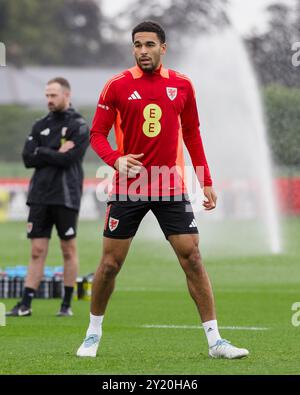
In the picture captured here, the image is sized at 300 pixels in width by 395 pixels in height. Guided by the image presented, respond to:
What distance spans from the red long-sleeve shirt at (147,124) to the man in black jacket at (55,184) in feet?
11.2

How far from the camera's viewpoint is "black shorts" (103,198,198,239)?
365 inches

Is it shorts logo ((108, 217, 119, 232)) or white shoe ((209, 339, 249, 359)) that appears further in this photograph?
shorts logo ((108, 217, 119, 232))

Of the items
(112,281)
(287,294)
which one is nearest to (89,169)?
(287,294)

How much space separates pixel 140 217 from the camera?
30.6 feet

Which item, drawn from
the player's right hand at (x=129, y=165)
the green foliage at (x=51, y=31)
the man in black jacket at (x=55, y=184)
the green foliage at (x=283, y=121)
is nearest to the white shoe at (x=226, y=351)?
the player's right hand at (x=129, y=165)

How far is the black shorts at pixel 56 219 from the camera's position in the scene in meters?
12.8

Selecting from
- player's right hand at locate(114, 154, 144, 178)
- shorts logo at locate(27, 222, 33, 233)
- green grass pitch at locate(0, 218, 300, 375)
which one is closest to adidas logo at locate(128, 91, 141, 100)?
player's right hand at locate(114, 154, 144, 178)

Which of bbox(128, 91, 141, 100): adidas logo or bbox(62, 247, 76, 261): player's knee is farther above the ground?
bbox(128, 91, 141, 100): adidas logo

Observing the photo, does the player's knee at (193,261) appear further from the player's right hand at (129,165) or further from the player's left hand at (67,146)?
the player's left hand at (67,146)

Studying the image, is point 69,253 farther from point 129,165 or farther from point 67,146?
point 129,165

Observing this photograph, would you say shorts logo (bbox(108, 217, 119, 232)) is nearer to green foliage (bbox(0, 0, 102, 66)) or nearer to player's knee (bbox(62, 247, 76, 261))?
player's knee (bbox(62, 247, 76, 261))

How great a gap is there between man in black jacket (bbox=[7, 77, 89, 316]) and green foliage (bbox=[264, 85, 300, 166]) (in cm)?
1018

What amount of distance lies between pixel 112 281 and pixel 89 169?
1386 inches

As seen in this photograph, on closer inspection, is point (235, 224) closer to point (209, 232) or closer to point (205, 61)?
point (209, 232)
